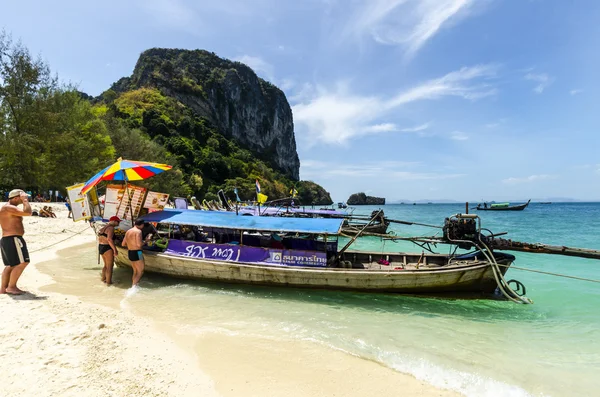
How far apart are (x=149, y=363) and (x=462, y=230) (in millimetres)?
10003

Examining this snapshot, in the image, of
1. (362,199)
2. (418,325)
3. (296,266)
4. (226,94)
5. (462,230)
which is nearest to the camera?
(418,325)

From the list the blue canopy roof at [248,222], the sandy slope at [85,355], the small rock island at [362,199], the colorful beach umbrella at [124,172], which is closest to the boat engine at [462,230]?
the blue canopy roof at [248,222]

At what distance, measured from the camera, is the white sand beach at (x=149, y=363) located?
4.14m

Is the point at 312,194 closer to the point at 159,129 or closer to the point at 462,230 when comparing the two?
the point at 159,129

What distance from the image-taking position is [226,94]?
354 feet

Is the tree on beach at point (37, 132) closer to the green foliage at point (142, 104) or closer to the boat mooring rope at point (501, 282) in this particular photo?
the boat mooring rope at point (501, 282)

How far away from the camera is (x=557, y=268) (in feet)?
56.6

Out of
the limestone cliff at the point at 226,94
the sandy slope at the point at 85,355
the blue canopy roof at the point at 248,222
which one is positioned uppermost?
the limestone cliff at the point at 226,94

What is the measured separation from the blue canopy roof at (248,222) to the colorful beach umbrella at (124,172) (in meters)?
1.64

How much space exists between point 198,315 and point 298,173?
145357 mm

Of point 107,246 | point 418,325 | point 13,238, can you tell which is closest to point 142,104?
point 107,246

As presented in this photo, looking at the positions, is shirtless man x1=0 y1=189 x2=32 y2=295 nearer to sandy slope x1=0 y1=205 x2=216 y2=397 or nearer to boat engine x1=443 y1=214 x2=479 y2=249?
→ sandy slope x1=0 y1=205 x2=216 y2=397

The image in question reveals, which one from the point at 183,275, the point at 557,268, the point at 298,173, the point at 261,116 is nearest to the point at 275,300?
the point at 183,275

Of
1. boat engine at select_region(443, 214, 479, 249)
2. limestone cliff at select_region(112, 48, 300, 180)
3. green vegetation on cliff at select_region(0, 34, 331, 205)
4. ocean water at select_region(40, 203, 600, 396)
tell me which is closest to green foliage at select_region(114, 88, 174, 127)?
green vegetation on cliff at select_region(0, 34, 331, 205)
